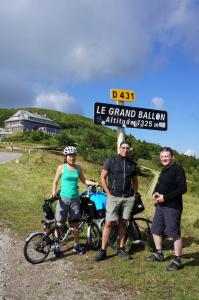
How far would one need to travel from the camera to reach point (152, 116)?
9.70 meters

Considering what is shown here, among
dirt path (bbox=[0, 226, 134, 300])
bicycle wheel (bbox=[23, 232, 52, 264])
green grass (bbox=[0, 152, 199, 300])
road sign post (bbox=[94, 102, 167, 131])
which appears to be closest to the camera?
dirt path (bbox=[0, 226, 134, 300])

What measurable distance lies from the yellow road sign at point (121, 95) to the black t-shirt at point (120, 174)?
211cm

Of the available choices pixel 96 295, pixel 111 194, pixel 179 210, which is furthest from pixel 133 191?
pixel 96 295

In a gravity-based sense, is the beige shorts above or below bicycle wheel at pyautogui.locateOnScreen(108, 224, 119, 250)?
above

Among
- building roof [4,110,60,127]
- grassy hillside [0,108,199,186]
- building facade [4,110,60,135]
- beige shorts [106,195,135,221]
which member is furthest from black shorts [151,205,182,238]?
building roof [4,110,60,127]

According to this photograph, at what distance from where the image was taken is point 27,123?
13250 cm

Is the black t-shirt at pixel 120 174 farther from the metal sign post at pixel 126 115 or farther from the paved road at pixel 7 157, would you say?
the paved road at pixel 7 157

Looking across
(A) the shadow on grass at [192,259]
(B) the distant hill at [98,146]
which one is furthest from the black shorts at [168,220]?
(B) the distant hill at [98,146]

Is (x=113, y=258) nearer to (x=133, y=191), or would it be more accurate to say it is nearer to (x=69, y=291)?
(x=133, y=191)

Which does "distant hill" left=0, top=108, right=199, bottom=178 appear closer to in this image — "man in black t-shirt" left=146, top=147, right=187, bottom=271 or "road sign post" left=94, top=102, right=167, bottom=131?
"road sign post" left=94, top=102, right=167, bottom=131

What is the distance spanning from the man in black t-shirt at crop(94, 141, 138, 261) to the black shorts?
57 cm

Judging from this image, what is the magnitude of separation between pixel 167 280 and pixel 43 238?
2.43 meters

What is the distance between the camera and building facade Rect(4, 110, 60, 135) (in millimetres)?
131500

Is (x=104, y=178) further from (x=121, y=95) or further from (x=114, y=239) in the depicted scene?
(x=121, y=95)
